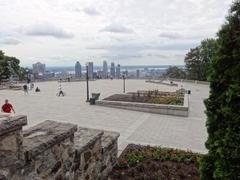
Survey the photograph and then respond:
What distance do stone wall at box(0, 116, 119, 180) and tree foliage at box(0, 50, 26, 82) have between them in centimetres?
3527

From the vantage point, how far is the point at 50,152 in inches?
123

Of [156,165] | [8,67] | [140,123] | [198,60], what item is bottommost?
[140,123]

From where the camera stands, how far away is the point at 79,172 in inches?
159

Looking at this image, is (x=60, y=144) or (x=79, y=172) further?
(x=79, y=172)

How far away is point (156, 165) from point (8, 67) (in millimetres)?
38058

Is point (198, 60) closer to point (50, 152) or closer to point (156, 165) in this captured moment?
point (156, 165)

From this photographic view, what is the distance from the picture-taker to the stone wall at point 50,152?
2422 mm

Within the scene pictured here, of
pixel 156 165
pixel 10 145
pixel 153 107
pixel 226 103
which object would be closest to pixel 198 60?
pixel 153 107

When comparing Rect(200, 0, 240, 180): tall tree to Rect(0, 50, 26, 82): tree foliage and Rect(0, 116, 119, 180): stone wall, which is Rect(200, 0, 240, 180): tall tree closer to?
Rect(0, 116, 119, 180): stone wall

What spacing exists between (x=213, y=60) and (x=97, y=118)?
10.3 metres

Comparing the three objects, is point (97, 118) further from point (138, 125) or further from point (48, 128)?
point (48, 128)

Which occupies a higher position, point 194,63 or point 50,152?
point 194,63

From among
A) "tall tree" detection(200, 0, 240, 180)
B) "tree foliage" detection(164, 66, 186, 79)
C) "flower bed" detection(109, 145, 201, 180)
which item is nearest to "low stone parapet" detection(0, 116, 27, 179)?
"tall tree" detection(200, 0, 240, 180)

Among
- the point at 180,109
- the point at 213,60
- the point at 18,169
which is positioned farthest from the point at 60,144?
the point at 180,109
